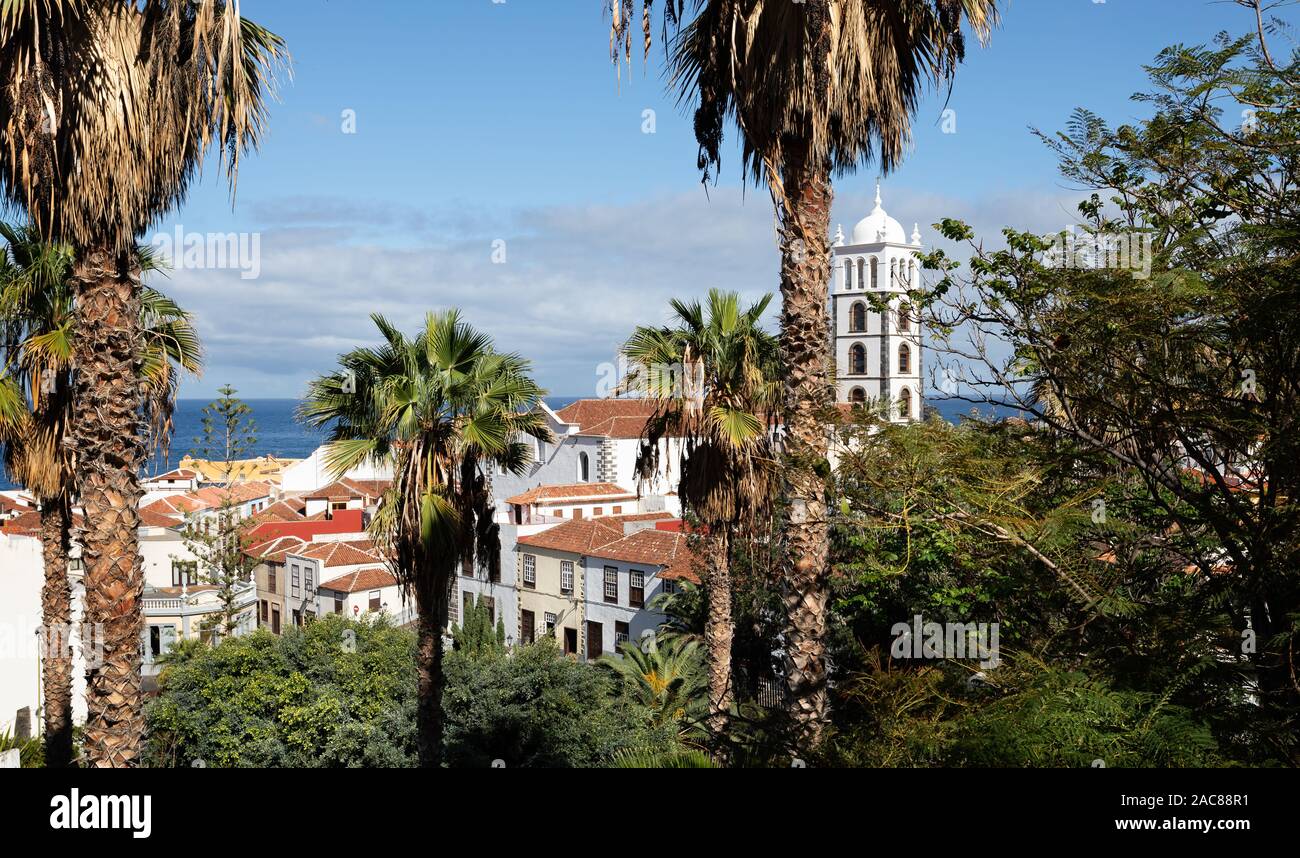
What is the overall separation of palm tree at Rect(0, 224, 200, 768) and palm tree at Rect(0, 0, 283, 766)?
5.92ft

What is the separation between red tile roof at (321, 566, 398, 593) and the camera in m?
42.4

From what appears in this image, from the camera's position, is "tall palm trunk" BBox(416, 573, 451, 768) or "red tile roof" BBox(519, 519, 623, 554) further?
"red tile roof" BBox(519, 519, 623, 554)

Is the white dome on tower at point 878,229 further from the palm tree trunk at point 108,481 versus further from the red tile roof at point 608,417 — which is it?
the palm tree trunk at point 108,481

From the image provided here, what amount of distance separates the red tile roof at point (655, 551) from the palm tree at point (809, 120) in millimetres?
23784

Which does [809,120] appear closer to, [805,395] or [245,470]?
[805,395]

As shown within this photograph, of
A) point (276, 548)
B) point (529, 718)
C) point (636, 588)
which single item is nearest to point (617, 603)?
point (636, 588)

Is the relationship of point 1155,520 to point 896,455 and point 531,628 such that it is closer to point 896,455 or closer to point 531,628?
point 896,455

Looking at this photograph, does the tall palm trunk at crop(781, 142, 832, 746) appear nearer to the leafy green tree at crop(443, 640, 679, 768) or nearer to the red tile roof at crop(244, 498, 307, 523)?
the leafy green tree at crop(443, 640, 679, 768)

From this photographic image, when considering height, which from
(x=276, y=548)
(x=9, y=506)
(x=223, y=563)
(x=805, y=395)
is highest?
(x=805, y=395)

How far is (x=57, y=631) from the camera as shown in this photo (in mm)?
13406

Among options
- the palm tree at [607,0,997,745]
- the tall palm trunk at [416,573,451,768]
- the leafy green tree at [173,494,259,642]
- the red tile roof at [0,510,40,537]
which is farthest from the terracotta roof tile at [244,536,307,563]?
the palm tree at [607,0,997,745]

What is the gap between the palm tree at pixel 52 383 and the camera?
1062cm

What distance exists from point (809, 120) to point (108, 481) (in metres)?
6.61

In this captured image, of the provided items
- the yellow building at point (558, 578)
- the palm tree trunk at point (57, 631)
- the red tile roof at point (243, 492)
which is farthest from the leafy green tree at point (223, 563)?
the red tile roof at point (243, 492)
